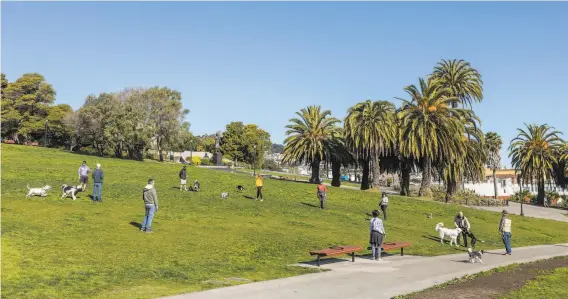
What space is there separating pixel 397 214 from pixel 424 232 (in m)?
6.89

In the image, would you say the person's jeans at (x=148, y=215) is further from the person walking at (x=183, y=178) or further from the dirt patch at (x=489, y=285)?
the person walking at (x=183, y=178)

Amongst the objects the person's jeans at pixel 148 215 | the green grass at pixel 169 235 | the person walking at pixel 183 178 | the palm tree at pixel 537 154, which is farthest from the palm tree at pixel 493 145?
the person's jeans at pixel 148 215

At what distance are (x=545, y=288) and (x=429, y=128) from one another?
3973 cm

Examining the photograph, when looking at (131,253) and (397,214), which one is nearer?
(131,253)

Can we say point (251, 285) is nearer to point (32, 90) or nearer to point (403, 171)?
point (403, 171)

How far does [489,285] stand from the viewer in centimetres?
1323

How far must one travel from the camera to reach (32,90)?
9150 cm

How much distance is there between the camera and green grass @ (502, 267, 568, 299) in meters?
12.0

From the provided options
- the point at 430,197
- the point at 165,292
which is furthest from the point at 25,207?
the point at 430,197

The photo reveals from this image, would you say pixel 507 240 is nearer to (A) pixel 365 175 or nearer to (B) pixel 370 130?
(B) pixel 370 130

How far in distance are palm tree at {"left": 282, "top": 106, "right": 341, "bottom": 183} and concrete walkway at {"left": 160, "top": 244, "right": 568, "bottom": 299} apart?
37.2 metres

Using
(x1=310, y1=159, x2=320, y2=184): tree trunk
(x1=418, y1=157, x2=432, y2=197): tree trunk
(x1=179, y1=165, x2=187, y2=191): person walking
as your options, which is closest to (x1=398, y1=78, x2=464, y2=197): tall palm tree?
(x1=418, y1=157, x2=432, y2=197): tree trunk

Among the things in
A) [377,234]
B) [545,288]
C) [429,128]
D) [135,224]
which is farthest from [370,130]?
[545,288]

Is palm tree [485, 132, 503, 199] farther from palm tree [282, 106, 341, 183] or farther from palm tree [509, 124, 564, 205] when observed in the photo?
palm tree [282, 106, 341, 183]
